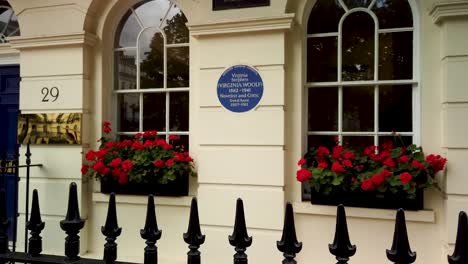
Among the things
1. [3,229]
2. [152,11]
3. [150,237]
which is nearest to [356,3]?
[152,11]

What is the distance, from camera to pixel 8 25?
5.39m

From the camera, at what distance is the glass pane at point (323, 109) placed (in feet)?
13.6

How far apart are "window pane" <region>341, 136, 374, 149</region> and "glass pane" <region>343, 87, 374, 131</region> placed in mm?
93

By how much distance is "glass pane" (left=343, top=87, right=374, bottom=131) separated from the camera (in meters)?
4.05

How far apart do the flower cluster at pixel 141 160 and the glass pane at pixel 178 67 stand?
2.11 feet

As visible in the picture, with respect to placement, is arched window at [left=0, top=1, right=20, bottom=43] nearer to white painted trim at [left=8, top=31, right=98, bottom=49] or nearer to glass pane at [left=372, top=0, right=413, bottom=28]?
white painted trim at [left=8, top=31, right=98, bottom=49]

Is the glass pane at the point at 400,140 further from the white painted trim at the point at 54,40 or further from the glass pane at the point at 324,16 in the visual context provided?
the white painted trim at the point at 54,40

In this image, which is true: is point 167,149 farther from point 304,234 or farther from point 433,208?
point 433,208

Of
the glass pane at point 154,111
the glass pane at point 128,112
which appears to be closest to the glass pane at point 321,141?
the glass pane at point 154,111

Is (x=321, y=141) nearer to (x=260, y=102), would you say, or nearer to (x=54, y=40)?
(x=260, y=102)

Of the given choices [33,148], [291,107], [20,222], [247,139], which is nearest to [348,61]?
[291,107]

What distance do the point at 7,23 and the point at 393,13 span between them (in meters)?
4.92

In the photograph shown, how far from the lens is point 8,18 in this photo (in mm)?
5398

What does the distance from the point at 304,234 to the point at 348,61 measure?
1840 millimetres
